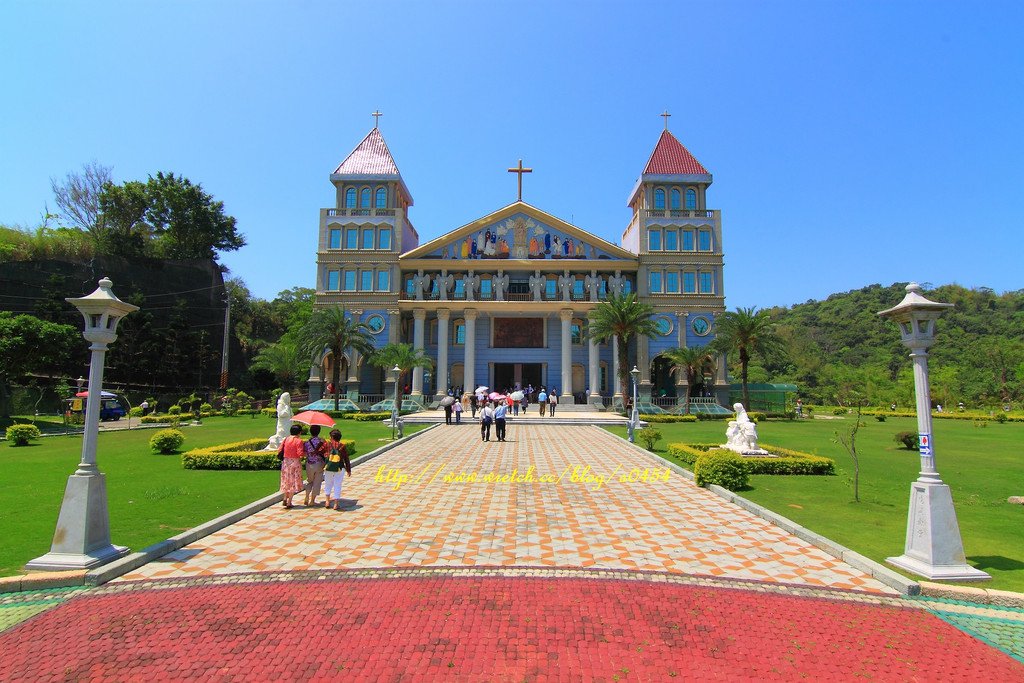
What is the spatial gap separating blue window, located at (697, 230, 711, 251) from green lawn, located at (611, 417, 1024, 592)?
25185 millimetres

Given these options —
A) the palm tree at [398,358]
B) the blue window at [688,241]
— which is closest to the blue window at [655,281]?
the blue window at [688,241]

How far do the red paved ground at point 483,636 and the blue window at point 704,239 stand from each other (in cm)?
4037

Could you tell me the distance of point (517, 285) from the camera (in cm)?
4378

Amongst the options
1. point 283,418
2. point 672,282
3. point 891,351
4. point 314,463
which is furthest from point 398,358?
point 891,351

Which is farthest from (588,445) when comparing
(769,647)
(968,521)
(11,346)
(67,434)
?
(11,346)

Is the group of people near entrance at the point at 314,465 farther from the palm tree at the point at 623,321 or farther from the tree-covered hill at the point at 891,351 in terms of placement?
the tree-covered hill at the point at 891,351

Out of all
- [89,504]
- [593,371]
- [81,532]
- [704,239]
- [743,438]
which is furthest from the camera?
[704,239]

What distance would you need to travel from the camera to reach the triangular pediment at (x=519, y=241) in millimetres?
43156

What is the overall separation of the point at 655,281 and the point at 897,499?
33.2 meters

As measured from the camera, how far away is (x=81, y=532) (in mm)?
6430

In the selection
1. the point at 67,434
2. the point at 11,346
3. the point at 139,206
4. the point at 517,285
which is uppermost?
the point at 139,206

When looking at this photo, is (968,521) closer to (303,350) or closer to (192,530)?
(192,530)

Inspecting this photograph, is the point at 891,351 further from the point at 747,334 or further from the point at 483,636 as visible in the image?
the point at 483,636

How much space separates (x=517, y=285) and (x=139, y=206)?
3866 cm
